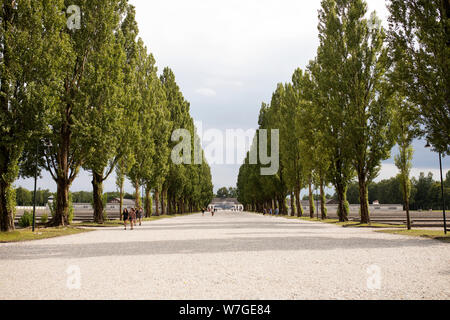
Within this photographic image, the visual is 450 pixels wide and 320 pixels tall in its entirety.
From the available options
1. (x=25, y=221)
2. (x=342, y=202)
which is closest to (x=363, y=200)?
(x=342, y=202)

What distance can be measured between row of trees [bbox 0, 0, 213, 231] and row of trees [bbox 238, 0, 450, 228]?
51.9ft

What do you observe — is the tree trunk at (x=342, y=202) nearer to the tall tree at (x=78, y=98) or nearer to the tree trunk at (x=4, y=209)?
the tall tree at (x=78, y=98)

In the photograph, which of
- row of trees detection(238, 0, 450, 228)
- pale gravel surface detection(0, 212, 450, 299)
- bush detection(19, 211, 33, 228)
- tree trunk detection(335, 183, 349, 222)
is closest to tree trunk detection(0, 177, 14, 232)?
pale gravel surface detection(0, 212, 450, 299)

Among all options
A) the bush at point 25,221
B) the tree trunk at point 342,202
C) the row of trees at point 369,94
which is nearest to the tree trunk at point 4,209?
the bush at point 25,221

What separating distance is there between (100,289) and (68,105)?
68.4 ft

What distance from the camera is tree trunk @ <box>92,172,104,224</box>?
3114cm

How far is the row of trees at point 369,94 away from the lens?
17578mm

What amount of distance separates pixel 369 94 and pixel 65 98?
21.6 meters

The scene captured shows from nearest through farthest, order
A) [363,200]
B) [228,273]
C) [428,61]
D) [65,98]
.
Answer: [228,273]
[428,61]
[65,98]
[363,200]

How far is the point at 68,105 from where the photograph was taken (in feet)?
81.9

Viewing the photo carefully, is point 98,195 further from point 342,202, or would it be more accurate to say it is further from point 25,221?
point 342,202

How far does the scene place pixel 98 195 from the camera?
31.2 metres
